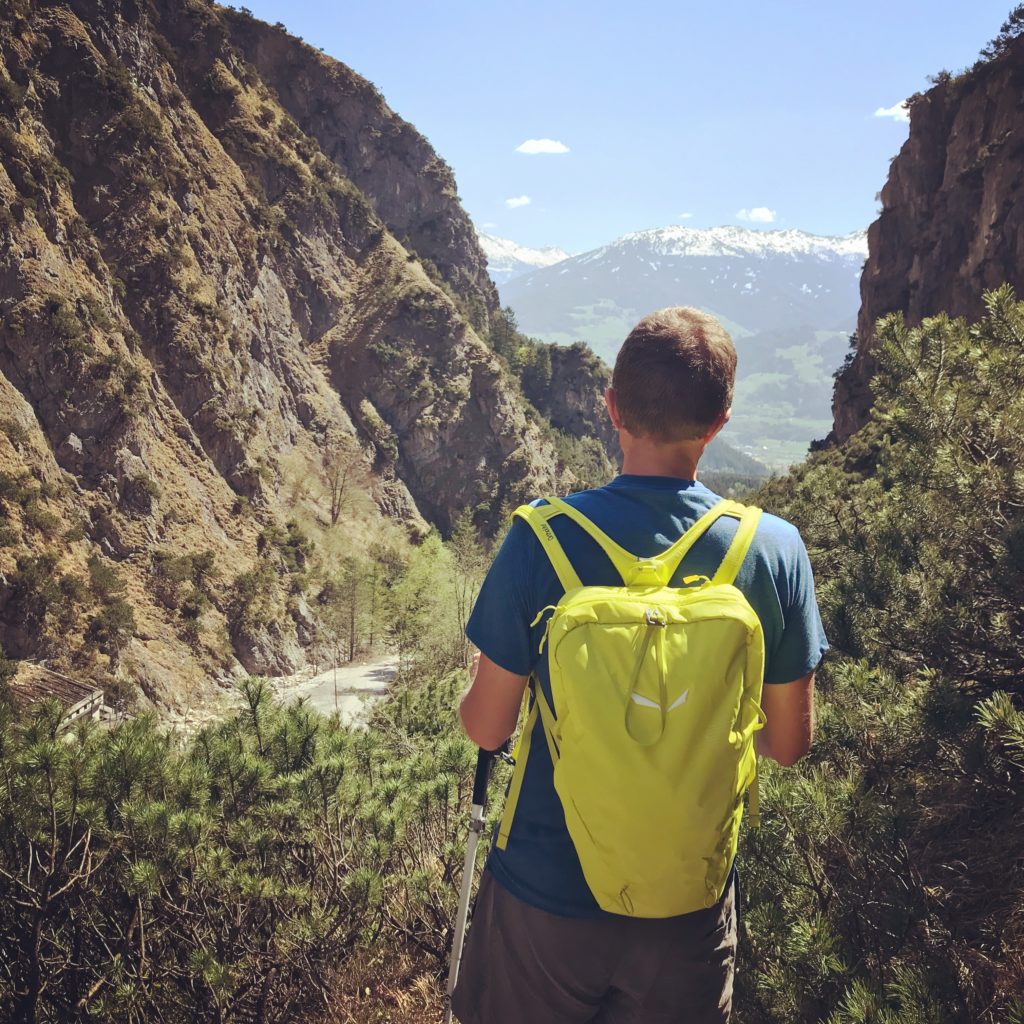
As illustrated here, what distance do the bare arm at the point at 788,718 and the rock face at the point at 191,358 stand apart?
23.7 metres

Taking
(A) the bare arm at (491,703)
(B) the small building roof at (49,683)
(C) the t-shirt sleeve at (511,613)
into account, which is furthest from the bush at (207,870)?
(B) the small building roof at (49,683)

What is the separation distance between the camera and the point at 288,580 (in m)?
32.0

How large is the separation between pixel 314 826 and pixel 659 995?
228cm

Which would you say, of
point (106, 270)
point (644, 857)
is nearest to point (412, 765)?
point (644, 857)

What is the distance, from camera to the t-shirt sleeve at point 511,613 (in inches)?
62.1

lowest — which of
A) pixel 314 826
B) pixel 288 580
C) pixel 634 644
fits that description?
pixel 288 580

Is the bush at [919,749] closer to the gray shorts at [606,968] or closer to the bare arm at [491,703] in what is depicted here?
the gray shorts at [606,968]

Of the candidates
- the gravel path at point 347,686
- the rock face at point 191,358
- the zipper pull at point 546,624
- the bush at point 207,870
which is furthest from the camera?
the gravel path at point 347,686

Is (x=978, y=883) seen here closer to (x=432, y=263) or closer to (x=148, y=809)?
(x=148, y=809)

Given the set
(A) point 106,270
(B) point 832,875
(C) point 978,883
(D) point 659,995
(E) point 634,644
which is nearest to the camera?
(E) point 634,644

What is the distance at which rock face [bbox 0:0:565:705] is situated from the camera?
78.5ft

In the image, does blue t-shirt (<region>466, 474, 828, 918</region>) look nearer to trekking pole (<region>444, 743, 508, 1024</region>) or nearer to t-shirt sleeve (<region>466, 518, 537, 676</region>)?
t-shirt sleeve (<region>466, 518, 537, 676</region>)

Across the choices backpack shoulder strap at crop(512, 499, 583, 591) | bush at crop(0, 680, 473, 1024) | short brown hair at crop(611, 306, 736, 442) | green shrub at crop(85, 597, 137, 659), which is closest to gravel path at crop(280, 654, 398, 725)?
green shrub at crop(85, 597, 137, 659)

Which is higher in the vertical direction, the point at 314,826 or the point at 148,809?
the point at 148,809
